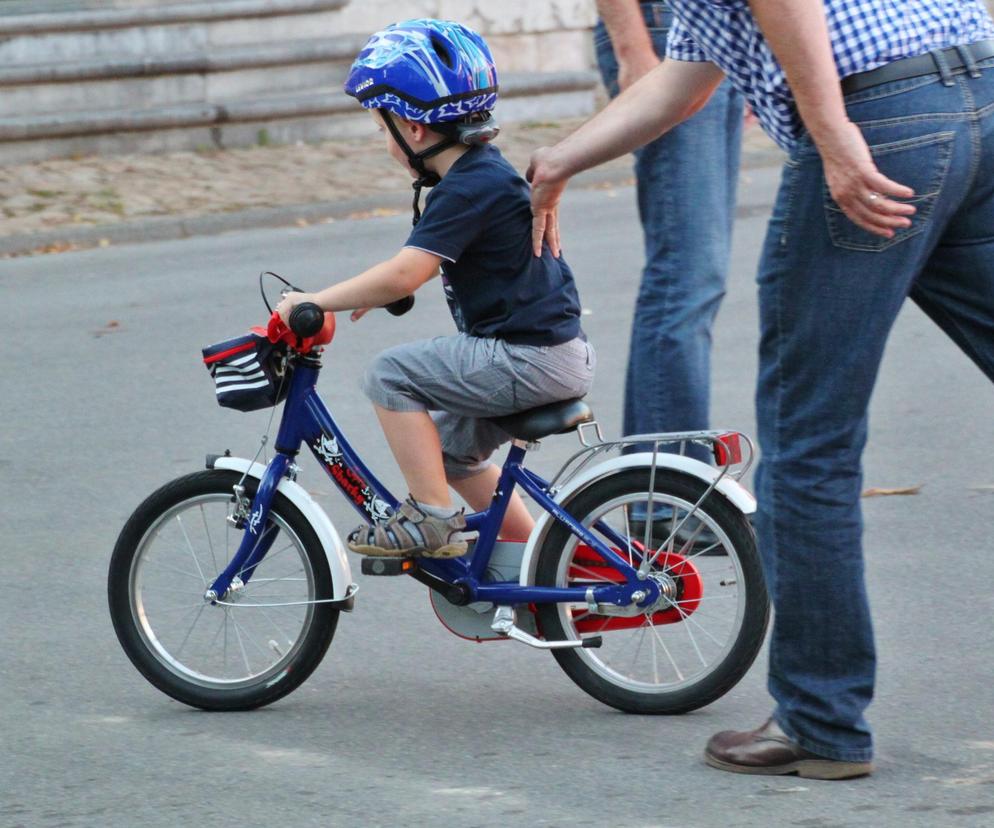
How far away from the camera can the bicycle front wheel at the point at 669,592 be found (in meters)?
3.90

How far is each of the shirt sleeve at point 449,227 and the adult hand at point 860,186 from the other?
0.92 m

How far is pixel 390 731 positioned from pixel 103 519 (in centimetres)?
216

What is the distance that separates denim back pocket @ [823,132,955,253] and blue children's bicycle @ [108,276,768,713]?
0.75 meters

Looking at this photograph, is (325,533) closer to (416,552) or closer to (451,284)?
(416,552)

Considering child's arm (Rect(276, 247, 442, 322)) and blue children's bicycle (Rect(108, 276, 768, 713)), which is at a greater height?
child's arm (Rect(276, 247, 442, 322))

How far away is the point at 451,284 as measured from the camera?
399 cm

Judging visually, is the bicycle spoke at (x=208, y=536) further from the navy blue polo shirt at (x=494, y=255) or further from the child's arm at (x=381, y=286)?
the navy blue polo shirt at (x=494, y=255)

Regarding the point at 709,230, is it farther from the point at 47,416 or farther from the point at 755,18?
the point at 47,416

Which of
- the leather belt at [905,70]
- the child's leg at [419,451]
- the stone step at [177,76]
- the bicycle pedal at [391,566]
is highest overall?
the stone step at [177,76]

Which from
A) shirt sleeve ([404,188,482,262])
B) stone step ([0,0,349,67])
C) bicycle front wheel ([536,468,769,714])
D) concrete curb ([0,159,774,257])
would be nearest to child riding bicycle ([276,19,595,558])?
shirt sleeve ([404,188,482,262])

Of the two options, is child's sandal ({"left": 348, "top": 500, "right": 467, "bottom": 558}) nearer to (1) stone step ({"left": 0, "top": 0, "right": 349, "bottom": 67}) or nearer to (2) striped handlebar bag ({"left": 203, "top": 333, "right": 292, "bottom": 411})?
(2) striped handlebar bag ({"left": 203, "top": 333, "right": 292, "bottom": 411})

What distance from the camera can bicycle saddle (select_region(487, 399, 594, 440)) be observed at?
3.93m

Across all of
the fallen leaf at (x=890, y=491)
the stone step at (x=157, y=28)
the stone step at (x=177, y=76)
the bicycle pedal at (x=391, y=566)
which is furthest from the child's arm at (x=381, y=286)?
the stone step at (x=157, y=28)

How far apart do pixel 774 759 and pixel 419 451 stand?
1.04 metres
